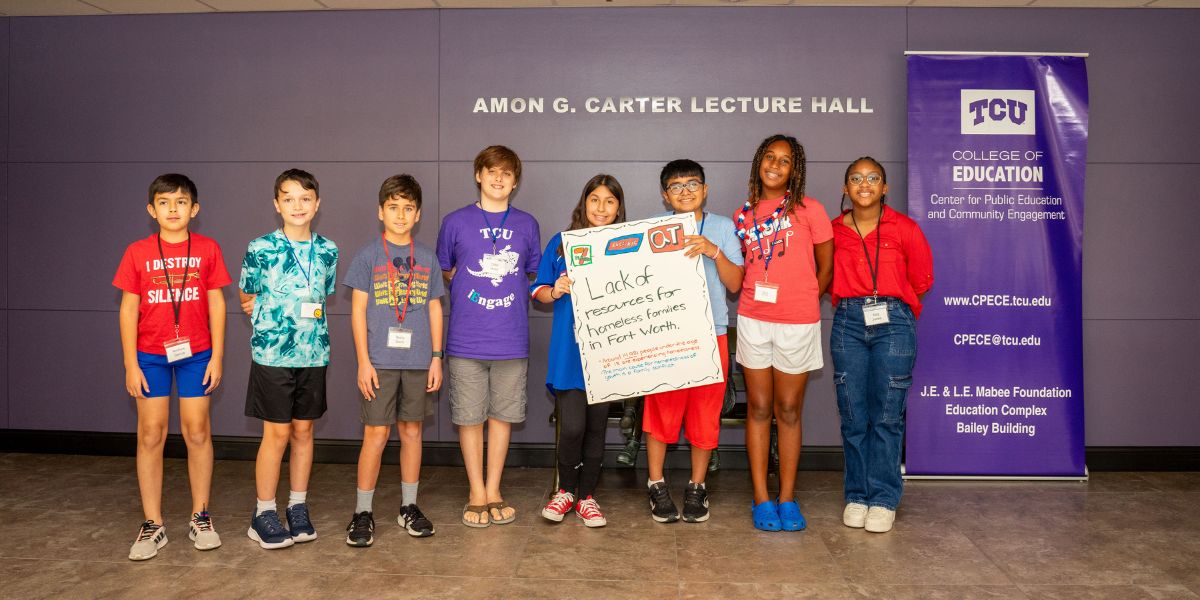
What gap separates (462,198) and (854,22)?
2609 mm

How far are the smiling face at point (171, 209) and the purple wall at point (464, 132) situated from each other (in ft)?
5.32

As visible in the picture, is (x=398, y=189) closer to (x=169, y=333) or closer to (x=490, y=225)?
(x=490, y=225)

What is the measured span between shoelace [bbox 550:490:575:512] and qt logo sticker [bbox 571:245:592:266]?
3.59 ft

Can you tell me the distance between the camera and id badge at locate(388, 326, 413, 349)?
3.13 meters

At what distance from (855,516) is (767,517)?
42 cm

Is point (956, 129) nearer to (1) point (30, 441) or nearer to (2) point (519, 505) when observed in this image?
(2) point (519, 505)

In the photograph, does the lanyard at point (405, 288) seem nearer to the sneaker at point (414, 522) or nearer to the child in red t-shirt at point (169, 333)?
the child in red t-shirt at point (169, 333)

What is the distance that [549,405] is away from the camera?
463 cm

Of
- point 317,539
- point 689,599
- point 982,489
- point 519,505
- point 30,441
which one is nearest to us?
point 689,599

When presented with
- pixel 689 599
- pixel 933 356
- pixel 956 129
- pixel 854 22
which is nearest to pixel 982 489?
pixel 933 356

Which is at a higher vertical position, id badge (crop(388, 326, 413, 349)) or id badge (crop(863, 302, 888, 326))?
id badge (crop(863, 302, 888, 326))

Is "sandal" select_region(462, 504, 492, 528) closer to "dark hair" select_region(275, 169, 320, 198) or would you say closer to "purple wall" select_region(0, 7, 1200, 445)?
"purple wall" select_region(0, 7, 1200, 445)

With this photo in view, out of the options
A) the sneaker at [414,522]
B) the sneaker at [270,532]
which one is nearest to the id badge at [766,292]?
the sneaker at [414,522]

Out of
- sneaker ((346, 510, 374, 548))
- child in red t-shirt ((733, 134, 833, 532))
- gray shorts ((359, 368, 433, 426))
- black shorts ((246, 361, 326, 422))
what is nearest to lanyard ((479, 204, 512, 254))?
gray shorts ((359, 368, 433, 426))
